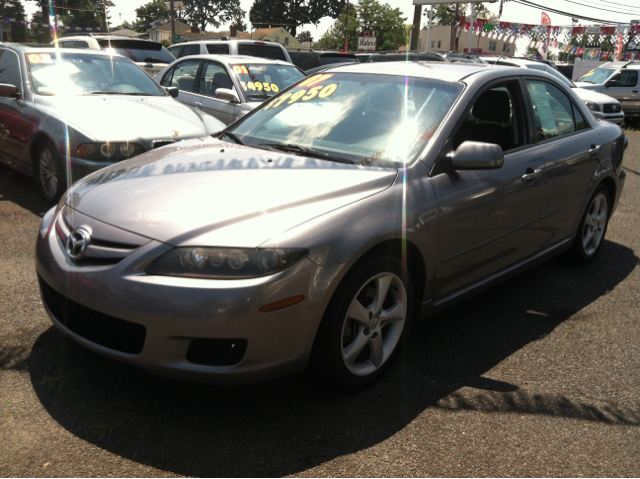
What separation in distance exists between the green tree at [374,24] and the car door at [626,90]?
59489mm

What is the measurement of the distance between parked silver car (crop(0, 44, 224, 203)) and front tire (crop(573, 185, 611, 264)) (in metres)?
3.66

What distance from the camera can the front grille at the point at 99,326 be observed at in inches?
104

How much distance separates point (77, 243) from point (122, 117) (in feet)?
11.6

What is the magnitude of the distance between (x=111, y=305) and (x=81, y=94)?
465 centimetres

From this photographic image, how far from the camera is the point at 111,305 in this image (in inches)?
103

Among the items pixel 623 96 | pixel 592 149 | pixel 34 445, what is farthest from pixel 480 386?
pixel 623 96

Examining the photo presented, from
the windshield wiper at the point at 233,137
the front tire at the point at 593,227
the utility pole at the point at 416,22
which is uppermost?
the utility pole at the point at 416,22

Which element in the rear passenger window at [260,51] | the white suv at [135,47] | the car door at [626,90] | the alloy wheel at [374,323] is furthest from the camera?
the car door at [626,90]

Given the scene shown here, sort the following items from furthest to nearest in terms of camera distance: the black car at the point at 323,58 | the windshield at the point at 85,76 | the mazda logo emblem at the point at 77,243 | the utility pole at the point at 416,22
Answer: the utility pole at the point at 416,22
the black car at the point at 323,58
the windshield at the point at 85,76
the mazda logo emblem at the point at 77,243

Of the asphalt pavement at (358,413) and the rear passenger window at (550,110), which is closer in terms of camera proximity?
the asphalt pavement at (358,413)

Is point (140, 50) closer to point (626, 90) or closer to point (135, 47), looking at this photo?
point (135, 47)

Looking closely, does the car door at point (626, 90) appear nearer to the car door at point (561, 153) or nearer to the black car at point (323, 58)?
the black car at point (323, 58)

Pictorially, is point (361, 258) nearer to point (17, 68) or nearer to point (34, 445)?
point (34, 445)

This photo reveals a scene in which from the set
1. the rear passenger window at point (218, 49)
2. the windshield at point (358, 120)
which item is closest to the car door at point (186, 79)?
the rear passenger window at point (218, 49)
